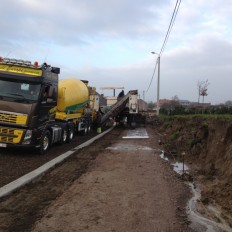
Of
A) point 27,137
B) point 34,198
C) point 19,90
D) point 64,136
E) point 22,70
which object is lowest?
point 34,198

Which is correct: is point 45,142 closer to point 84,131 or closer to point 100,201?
point 100,201

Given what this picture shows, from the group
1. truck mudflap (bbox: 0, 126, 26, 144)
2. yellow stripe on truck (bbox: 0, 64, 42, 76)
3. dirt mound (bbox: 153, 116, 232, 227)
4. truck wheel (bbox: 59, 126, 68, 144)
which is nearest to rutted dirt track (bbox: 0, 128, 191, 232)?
dirt mound (bbox: 153, 116, 232, 227)

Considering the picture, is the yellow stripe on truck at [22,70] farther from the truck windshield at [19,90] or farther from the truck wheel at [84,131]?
the truck wheel at [84,131]

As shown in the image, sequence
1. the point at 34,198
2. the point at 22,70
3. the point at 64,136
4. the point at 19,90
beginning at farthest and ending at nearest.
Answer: the point at 64,136 < the point at 22,70 < the point at 19,90 < the point at 34,198

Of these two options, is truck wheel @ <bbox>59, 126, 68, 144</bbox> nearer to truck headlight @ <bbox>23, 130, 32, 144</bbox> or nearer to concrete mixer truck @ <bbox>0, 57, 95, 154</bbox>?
concrete mixer truck @ <bbox>0, 57, 95, 154</bbox>

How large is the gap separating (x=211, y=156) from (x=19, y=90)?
23.3ft

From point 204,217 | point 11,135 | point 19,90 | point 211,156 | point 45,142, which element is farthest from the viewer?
point 45,142

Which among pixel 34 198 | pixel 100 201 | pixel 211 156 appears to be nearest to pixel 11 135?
pixel 34 198

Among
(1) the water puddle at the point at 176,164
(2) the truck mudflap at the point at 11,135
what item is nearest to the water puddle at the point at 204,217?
(1) the water puddle at the point at 176,164

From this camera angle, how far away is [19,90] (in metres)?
13.8

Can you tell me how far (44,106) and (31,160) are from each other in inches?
86.3

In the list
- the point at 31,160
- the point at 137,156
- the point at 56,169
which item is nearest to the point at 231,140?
the point at 137,156

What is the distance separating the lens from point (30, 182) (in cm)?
973

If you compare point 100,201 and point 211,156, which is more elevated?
point 211,156
